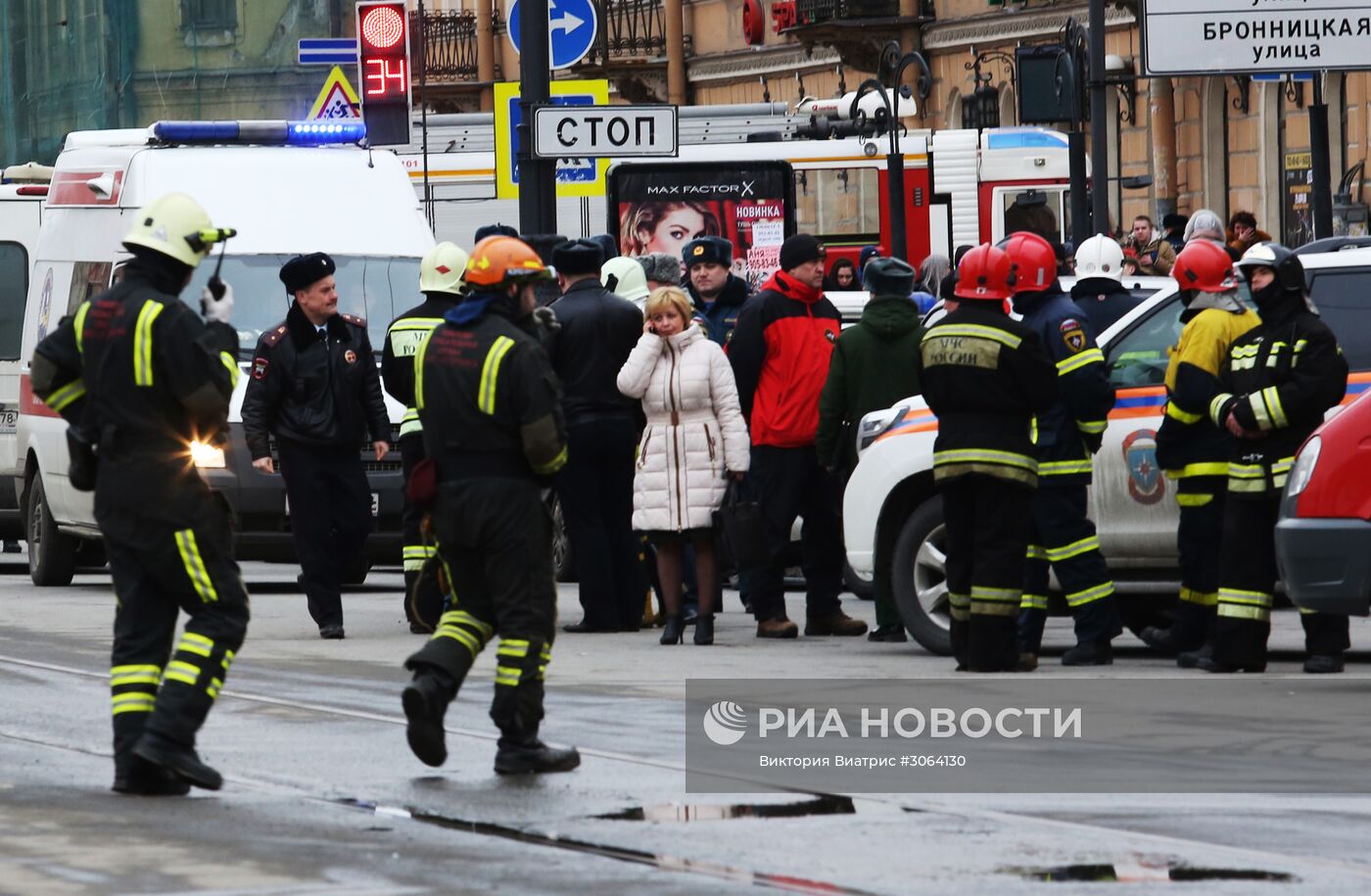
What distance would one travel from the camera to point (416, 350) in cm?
1394

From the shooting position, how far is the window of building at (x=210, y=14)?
30516 mm

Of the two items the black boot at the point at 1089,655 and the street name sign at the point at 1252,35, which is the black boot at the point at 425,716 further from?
the street name sign at the point at 1252,35

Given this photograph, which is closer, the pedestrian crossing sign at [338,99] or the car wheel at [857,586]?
the car wheel at [857,586]

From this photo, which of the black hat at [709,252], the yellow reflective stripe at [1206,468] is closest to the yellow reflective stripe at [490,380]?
the yellow reflective stripe at [1206,468]

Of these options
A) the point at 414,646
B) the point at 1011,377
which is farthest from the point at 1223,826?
the point at 414,646

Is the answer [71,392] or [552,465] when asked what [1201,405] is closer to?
[552,465]

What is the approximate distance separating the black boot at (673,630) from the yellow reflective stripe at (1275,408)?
3253 millimetres

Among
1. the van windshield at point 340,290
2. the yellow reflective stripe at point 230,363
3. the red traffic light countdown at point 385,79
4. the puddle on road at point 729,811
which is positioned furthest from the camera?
the red traffic light countdown at point 385,79

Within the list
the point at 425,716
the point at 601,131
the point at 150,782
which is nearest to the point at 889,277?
the point at 601,131

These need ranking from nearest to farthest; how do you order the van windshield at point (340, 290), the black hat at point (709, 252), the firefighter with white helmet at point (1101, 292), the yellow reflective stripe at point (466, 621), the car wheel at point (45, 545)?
1. the yellow reflective stripe at point (466, 621)
2. the firefighter with white helmet at point (1101, 292)
3. the black hat at point (709, 252)
4. the van windshield at point (340, 290)
5. the car wheel at point (45, 545)

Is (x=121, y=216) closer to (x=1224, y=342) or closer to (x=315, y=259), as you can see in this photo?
(x=315, y=259)

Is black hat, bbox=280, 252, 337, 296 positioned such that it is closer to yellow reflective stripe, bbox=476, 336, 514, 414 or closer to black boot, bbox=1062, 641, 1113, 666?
black boot, bbox=1062, 641, 1113, 666

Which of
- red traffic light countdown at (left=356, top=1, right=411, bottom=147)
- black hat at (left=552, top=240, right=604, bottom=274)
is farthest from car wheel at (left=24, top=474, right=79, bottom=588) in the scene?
black hat at (left=552, top=240, right=604, bottom=274)

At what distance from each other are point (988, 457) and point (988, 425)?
0.43 feet
